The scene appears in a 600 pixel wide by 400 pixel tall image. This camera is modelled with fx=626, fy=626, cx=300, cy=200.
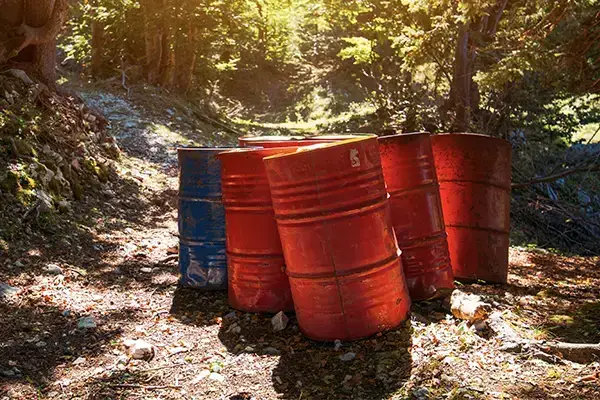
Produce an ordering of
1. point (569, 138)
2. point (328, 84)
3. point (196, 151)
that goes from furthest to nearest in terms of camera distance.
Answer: point (328, 84)
point (569, 138)
point (196, 151)

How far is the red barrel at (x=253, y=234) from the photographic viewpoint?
4039 mm

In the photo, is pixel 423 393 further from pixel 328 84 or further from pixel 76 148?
pixel 328 84

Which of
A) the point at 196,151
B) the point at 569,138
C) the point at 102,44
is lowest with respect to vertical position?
the point at 569,138

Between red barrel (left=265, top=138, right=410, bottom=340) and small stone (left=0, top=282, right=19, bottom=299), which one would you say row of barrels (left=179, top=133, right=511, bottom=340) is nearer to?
red barrel (left=265, top=138, right=410, bottom=340)

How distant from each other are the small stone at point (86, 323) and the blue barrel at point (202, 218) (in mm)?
888

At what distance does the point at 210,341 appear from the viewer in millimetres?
3922

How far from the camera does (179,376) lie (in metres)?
3.43

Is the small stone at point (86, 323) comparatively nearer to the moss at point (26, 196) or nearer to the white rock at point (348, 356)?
the white rock at point (348, 356)

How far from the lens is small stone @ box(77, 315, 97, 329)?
13.1ft

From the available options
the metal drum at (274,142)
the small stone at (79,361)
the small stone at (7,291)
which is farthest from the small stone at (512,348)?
the small stone at (7,291)

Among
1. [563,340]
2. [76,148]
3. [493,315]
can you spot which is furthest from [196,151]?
[76,148]

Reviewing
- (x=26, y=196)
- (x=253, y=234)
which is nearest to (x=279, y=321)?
(x=253, y=234)

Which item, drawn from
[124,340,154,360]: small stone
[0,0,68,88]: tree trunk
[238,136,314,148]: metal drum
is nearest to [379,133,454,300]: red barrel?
[238,136,314,148]: metal drum

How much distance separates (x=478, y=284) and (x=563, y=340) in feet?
3.96
